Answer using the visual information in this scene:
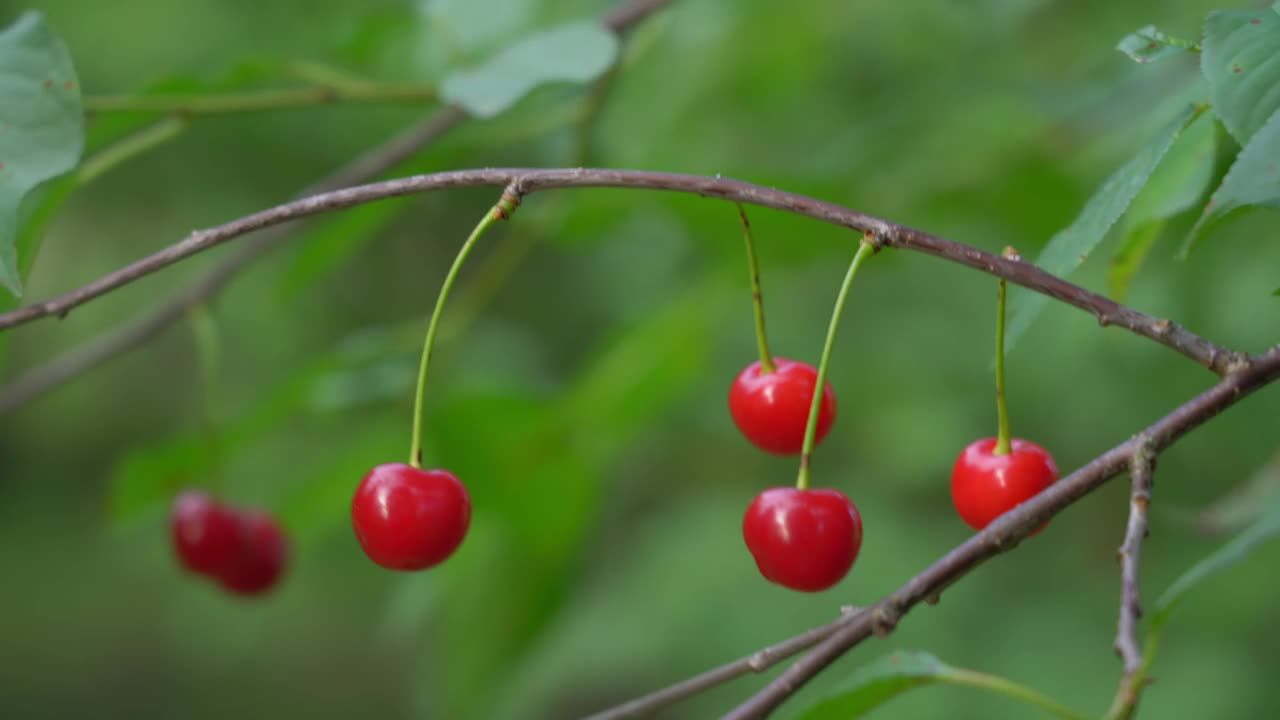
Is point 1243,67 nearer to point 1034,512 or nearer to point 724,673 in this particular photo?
point 1034,512

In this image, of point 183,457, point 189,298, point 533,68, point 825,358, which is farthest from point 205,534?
point 825,358

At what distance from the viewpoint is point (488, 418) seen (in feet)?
7.59

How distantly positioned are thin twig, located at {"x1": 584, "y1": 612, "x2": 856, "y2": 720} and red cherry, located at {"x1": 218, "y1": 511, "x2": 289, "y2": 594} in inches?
47.8

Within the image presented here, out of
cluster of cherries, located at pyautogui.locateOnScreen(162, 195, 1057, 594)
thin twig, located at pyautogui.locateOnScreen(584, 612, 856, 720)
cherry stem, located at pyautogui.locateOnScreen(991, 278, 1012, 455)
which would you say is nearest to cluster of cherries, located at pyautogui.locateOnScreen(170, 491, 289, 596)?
cluster of cherries, located at pyautogui.locateOnScreen(162, 195, 1057, 594)

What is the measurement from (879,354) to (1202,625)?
1.23 m

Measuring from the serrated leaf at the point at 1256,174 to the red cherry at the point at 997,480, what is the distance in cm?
29

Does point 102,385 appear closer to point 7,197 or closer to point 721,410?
point 721,410

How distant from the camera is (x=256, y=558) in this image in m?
2.09

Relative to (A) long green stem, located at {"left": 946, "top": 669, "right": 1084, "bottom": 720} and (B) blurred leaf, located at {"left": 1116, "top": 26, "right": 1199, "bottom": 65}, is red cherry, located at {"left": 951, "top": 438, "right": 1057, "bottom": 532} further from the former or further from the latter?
(B) blurred leaf, located at {"left": 1116, "top": 26, "right": 1199, "bottom": 65}

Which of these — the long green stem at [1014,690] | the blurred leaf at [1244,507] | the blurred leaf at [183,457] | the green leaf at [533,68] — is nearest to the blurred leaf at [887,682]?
the long green stem at [1014,690]

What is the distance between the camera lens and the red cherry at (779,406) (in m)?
1.12

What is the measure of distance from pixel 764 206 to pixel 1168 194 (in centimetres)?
57

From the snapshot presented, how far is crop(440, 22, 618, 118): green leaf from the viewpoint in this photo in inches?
52.9

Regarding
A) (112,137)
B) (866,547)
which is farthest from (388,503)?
(866,547)
